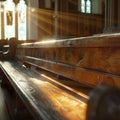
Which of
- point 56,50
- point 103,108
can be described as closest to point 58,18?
point 56,50

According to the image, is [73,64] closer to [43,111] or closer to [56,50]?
[56,50]

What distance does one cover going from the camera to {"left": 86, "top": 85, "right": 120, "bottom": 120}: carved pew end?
20.9 inches

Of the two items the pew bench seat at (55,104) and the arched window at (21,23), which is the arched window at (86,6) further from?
the pew bench seat at (55,104)

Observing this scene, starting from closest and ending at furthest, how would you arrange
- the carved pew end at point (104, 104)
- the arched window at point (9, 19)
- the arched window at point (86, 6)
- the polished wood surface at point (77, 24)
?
1. the carved pew end at point (104, 104)
2. the polished wood surface at point (77, 24)
3. the arched window at point (86, 6)
4. the arched window at point (9, 19)

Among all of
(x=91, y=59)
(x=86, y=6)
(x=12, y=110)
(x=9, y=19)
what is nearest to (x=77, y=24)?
(x=86, y=6)

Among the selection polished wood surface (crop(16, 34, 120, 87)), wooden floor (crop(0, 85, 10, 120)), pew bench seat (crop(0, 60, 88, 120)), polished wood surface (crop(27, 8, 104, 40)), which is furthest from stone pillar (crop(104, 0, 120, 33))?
pew bench seat (crop(0, 60, 88, 120))

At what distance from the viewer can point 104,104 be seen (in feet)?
1.84

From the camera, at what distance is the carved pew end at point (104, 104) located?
53cm

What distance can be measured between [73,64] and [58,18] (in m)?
7.99

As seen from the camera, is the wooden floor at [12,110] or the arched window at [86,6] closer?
the wooden floor at [12,110]

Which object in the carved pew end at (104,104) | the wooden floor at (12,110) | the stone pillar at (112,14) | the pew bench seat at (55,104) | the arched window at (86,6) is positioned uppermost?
the arched window at (86,6)

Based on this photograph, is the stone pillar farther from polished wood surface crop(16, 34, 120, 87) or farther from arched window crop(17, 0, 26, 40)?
arched window crop(17, 0, 26, 40)

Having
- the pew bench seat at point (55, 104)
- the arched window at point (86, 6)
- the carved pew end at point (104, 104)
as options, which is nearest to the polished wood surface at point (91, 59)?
the pew bench seat at point (55, 104)

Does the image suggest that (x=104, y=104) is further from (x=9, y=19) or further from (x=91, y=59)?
(x=9, y=19)
